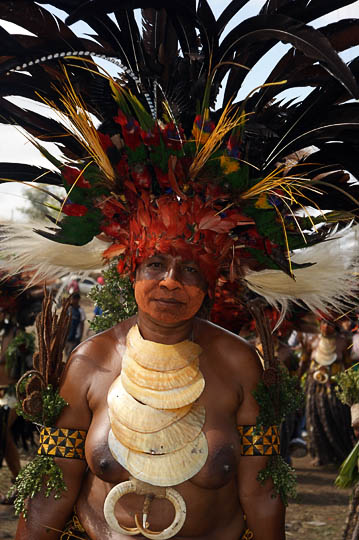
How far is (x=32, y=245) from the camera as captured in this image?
3559mm

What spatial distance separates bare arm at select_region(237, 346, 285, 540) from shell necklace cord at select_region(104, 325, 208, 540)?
0.22 metres

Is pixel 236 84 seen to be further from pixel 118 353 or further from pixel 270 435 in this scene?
pixel 270 435

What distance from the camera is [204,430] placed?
10.5ft

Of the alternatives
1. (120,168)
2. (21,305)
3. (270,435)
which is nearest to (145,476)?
(270,435)

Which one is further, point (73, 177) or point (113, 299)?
point (113, 299)

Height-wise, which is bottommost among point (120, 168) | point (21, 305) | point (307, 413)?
point (307, 413)

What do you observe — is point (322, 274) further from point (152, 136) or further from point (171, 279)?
point (152, 136)

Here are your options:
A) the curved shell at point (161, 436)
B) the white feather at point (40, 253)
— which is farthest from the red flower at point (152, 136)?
the curved shell at point (161, 436)

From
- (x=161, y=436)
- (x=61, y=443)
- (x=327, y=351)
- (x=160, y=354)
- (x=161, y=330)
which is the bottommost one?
(x=327, y=351)

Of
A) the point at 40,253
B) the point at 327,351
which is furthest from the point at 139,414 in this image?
the point at 327,351

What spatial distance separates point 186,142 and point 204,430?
1.22m

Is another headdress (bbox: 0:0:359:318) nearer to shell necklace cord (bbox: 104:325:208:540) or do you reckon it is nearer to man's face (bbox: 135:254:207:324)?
man's face (bbox: 135:254:207:324)

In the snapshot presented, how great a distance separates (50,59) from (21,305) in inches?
172

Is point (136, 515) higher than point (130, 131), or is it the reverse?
point (130, 131)
